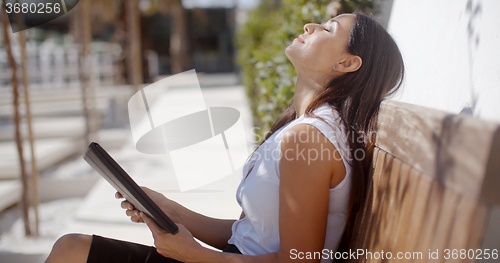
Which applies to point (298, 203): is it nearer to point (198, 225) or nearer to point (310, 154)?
point (310, 154)

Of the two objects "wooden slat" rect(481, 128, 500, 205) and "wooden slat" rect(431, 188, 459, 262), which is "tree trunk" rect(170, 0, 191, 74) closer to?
"wooden slat" rect(431, 188, 459, 262)

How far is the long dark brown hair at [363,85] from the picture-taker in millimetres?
1339

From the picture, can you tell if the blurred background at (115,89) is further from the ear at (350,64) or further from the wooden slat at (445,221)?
the wooden slat at (445,221)

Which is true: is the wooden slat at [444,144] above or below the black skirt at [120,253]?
above

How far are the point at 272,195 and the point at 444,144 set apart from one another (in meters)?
0.62

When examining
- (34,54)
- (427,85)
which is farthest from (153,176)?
(34,54)

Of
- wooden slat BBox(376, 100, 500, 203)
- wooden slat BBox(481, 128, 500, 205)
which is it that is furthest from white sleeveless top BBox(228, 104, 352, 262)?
wooden slat BBox(481, 128, 500, 205)

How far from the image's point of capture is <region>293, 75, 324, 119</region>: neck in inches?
59.7

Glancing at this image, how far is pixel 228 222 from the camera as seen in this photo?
168 cm

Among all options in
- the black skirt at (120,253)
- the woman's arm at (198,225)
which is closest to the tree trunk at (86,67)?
the woman's arm at (198,225)

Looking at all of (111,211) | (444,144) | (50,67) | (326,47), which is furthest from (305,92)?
(50,67)

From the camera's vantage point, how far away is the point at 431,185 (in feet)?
2.72

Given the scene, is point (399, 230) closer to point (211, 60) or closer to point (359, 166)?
point (359, 166)

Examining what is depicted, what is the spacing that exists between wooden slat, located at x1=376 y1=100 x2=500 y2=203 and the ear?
0.36 meters
